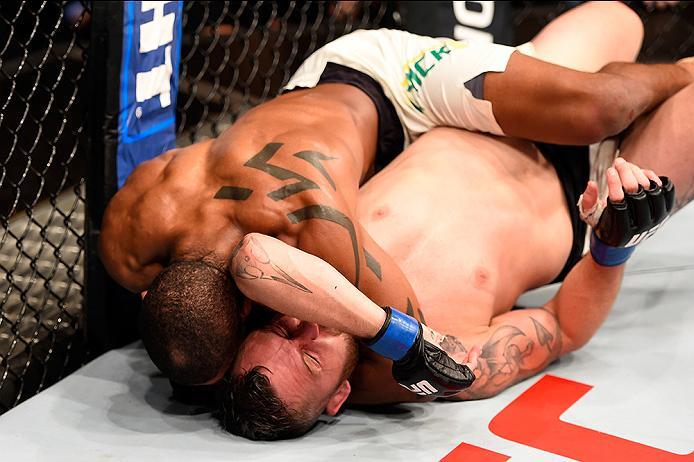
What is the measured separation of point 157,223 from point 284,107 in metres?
0.33

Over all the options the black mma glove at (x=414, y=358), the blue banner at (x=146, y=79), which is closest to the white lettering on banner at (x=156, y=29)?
the blue banner at (x=146, y=79)

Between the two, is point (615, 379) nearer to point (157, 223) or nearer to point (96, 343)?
point (157, 223)

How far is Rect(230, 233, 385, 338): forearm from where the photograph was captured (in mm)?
1542

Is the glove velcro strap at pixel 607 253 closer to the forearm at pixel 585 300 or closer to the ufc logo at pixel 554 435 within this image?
the forearm at pixel 585 300

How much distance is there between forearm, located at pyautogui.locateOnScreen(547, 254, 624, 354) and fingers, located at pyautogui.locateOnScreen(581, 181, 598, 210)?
0.51 ft

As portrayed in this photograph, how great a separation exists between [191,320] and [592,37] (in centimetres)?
112

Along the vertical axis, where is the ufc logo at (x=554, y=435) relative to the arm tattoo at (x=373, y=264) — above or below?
below

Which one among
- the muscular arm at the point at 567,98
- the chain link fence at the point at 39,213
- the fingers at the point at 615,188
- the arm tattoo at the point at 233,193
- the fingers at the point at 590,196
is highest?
the muscular arm at the point at 567,98

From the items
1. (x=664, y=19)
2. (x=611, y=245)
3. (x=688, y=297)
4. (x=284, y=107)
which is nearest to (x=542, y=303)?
(x=688, y=297)

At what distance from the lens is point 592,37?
2184mm

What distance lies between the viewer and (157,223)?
1752 millimetres

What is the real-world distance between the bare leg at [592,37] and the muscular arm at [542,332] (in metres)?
0.49

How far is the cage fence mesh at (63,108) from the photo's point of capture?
80.5 inches

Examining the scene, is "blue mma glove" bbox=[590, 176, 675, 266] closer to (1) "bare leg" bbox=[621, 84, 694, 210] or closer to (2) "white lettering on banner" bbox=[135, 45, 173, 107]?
(1) "bare leg" bbox=[621, 84, 694, 210]
